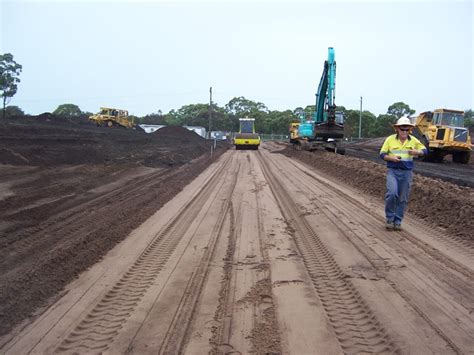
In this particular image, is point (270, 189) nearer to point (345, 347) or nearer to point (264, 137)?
point (345, 347)

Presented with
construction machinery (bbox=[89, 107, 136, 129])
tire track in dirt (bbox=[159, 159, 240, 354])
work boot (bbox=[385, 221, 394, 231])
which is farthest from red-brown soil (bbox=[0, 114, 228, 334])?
construction machinery (bbox=[89, 107, 136, 129])

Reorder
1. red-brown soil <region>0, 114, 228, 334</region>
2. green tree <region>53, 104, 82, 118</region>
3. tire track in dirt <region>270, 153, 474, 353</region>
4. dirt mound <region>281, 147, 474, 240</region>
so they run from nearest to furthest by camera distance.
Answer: tire track in dirt <region>270, 153, 474, 353</region>, red-brown soil <region>0, 114, 228, 334</region>, dirt mound <region>281, 147, 474, 240</region>, green tree <region>53, 104, 82, 118</region>

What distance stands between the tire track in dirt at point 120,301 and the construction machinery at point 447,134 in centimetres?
2022

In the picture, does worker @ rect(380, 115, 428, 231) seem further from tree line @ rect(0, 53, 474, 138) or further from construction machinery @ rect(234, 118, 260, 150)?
tree line @ rect(0, 53, 474, 138)

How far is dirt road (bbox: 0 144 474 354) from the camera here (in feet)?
12.4

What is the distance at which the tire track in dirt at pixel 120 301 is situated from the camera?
380cm

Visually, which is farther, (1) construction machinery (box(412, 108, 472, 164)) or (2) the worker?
(1) construction machinery (box(412, 108, 472, 164))

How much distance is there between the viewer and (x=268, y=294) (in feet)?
15.9

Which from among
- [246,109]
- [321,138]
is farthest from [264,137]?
[321,138]

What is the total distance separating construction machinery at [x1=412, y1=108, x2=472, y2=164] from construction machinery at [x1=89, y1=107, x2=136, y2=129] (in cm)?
3945

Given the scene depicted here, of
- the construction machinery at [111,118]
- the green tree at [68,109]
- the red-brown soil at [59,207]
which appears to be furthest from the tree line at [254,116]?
the red-brown soil at [59,207]

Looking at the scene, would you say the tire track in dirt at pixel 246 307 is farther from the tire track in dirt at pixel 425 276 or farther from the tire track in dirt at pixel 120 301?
the tire track in dirt at pixel 425 276

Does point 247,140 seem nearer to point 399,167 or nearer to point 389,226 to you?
point 399,167

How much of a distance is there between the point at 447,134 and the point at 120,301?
23.0 meters
